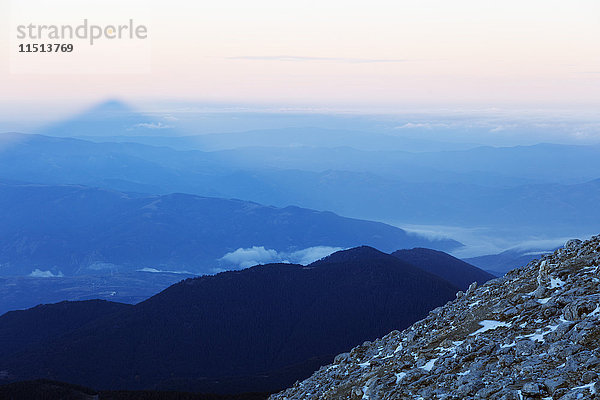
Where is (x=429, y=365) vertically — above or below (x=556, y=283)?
below

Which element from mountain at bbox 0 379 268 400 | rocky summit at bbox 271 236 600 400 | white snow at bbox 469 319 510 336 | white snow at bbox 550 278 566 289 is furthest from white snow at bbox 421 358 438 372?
mountain at bbox 0 379 268 400

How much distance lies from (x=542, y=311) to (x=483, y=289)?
2297cm

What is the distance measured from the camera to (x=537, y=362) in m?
30.0

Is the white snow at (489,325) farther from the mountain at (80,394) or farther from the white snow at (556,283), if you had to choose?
the mountain at (80,394)

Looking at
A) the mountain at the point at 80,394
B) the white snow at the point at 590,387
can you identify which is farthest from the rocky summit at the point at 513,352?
the mountain at the point at 80,394

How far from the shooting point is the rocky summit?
92.5 feet

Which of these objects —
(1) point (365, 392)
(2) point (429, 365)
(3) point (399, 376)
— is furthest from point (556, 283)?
(1) point (365, 392)

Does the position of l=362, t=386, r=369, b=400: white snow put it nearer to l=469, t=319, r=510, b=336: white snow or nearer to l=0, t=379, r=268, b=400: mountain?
l=469, t=319, r=510, b=336: white snow

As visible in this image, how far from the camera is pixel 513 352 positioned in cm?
3228

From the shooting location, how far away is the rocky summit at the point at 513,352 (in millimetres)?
28203

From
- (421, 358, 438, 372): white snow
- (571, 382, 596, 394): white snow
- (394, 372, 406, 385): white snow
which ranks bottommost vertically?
(394, 372, 406, 385): white snow

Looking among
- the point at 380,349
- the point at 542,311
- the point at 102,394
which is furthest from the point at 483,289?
the point at 102,394

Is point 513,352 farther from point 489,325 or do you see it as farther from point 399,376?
point 399,376

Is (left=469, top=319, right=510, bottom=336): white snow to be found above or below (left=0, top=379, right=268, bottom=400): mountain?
above
